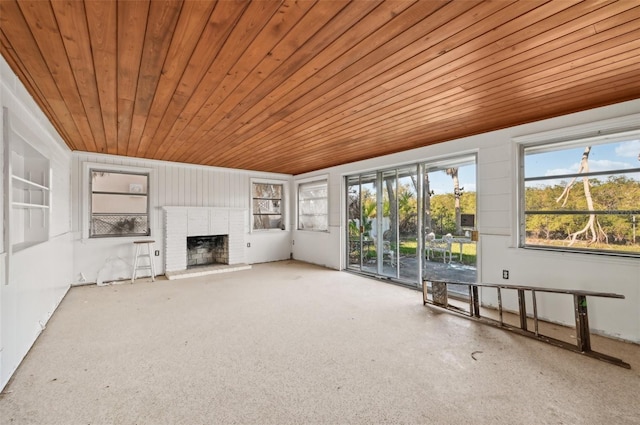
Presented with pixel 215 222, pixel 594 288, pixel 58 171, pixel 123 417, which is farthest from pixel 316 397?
pixel 215 222

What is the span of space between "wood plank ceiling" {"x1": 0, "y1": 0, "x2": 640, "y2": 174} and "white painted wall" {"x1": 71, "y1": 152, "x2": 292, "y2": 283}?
1.88 meters

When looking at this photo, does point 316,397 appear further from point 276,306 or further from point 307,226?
point 307,226

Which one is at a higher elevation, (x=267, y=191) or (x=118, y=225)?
(x=267, y=191)

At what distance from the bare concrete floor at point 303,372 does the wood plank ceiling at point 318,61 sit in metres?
2.37

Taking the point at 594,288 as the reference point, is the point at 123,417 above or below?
below

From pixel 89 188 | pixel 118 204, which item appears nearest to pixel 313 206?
pixel 118 204

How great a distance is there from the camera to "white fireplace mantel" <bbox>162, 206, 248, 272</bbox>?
5680 mm

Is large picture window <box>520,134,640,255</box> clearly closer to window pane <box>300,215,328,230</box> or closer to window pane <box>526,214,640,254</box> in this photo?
window pane <box>526,214,640,254</box>

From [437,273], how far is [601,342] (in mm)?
2112

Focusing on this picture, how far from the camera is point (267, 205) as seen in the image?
728 cm

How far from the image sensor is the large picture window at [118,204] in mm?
5137

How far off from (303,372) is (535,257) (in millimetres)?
3089

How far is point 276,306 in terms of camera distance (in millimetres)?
3717

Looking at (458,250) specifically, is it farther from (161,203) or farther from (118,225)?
(118,225)
